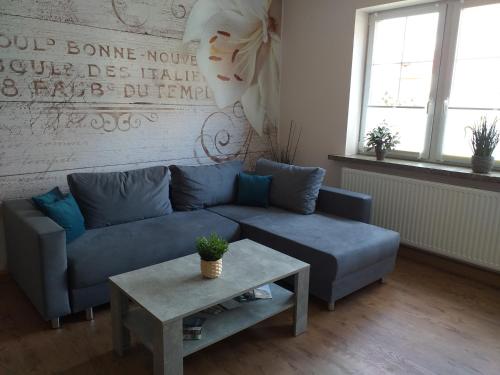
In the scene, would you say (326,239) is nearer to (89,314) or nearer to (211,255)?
(211,255)

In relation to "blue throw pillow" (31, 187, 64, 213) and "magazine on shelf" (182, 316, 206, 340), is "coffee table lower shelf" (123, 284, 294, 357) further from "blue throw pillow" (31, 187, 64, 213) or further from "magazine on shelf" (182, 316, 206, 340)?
"blue throw pillow" (31, 187, 64, 213)

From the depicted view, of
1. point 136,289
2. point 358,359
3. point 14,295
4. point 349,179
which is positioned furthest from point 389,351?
point 14,295

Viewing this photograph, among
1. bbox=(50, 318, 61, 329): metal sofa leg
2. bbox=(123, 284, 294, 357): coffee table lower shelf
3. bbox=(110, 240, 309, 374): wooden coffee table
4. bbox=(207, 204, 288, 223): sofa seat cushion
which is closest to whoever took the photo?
bbox=(110, 240, 309, 374): wooden coffee table

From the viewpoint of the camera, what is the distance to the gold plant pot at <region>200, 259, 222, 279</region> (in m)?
2.03

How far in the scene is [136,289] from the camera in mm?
1929

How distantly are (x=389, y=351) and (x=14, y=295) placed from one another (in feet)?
8.32

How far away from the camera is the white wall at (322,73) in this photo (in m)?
3.82

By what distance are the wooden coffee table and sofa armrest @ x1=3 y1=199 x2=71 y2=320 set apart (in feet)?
1.49

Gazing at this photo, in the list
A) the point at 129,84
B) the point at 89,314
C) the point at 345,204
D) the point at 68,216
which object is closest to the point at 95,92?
the point at 129,84

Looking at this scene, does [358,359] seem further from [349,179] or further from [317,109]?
[317,109]

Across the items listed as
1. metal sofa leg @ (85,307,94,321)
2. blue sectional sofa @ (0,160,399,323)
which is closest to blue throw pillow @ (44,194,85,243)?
blue sectional sofa @ (0,160,399,323)

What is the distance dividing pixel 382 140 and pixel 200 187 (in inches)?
70.1

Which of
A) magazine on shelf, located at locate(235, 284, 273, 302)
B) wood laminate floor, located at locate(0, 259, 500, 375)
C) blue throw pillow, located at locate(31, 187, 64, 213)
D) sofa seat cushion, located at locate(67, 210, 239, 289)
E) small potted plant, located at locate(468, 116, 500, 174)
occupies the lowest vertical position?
wood laminate floor, located at locate(0, 259, 500, 375)

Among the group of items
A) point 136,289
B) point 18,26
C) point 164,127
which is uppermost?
point 18,26
